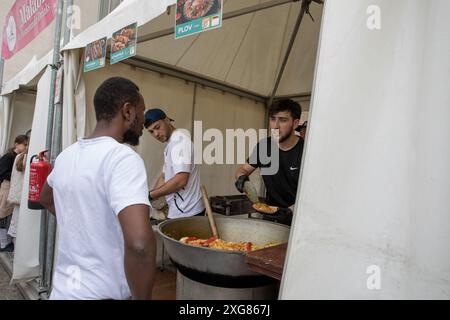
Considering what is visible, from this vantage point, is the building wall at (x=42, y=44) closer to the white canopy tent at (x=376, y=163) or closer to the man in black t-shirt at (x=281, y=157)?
the man in black t-shirt at (x=281, y=157)

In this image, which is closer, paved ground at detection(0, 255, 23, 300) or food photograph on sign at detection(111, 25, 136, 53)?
food photograph on sign at detection(111, 25, 136, 53)

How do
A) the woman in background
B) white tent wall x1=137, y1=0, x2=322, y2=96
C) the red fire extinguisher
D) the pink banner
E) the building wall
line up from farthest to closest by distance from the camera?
the pink banner
the woman in background
the building wall
white tent wall x1=137, y1=0, x2=322, y2=96
the red fire extinguisher

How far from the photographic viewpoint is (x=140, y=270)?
46.1 inches

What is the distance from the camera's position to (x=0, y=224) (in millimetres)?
5156

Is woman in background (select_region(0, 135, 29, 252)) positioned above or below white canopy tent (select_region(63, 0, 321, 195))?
below

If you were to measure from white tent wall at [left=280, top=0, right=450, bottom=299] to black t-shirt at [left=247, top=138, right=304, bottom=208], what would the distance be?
1671 mm

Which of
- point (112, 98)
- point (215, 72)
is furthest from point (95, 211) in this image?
point (215, 72)

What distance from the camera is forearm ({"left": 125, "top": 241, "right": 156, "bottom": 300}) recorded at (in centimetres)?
114

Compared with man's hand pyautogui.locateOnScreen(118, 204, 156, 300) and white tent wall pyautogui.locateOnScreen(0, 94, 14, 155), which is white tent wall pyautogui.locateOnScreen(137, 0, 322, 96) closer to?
man's hand pyautogui.locateOnScreen(118, 204, 156, 300)

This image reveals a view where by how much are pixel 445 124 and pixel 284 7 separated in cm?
405

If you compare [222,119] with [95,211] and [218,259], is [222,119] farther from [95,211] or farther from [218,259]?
[95,211]

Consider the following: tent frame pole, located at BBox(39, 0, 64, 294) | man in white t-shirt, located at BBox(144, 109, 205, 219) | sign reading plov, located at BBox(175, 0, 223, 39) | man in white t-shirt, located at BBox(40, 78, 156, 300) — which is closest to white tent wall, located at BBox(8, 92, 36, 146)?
tent frame pole, located at BBox(39, 0, 64, 294)

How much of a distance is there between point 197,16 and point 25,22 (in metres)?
5.70
